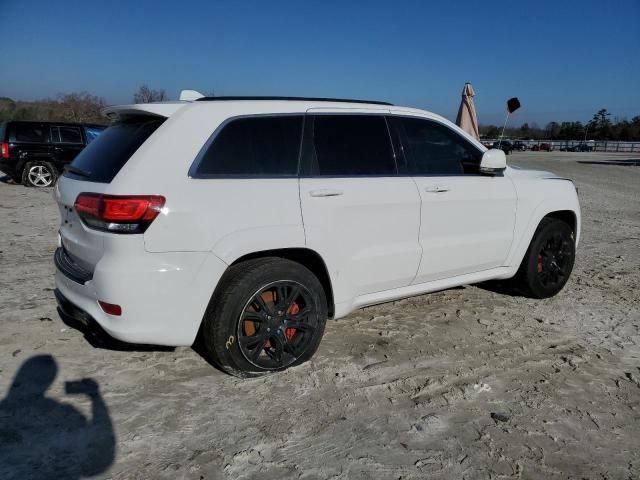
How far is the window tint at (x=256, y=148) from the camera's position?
307 cm

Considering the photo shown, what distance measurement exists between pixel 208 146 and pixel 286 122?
600 millimetres

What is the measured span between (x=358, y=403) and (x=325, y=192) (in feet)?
4.42

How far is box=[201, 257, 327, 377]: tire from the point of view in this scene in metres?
3.08

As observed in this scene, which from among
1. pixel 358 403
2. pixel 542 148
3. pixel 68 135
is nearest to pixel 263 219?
pixel 358 403

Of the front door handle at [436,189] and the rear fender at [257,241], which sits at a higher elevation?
the front door handle at [436,189]

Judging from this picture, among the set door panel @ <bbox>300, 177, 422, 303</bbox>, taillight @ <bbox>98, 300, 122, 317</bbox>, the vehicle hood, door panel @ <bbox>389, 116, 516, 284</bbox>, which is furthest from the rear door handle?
the vehicle hood

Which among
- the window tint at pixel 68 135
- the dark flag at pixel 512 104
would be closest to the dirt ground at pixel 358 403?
the dark flag at pixel 512 104

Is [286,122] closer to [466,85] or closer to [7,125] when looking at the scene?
[466,85]

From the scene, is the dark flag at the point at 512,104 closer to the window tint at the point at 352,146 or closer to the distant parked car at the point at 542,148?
the window tint at the point at 352,146

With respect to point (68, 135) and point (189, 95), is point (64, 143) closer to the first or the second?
point (68, 135)

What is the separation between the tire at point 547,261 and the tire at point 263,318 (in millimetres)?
2344

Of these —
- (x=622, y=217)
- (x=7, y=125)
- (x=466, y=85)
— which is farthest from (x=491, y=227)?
(x=7, y=125)

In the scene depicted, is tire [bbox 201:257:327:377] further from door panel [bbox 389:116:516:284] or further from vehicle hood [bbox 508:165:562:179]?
vehicle hood [bbox 508:165:562:179]

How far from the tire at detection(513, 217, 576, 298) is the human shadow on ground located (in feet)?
12.4
